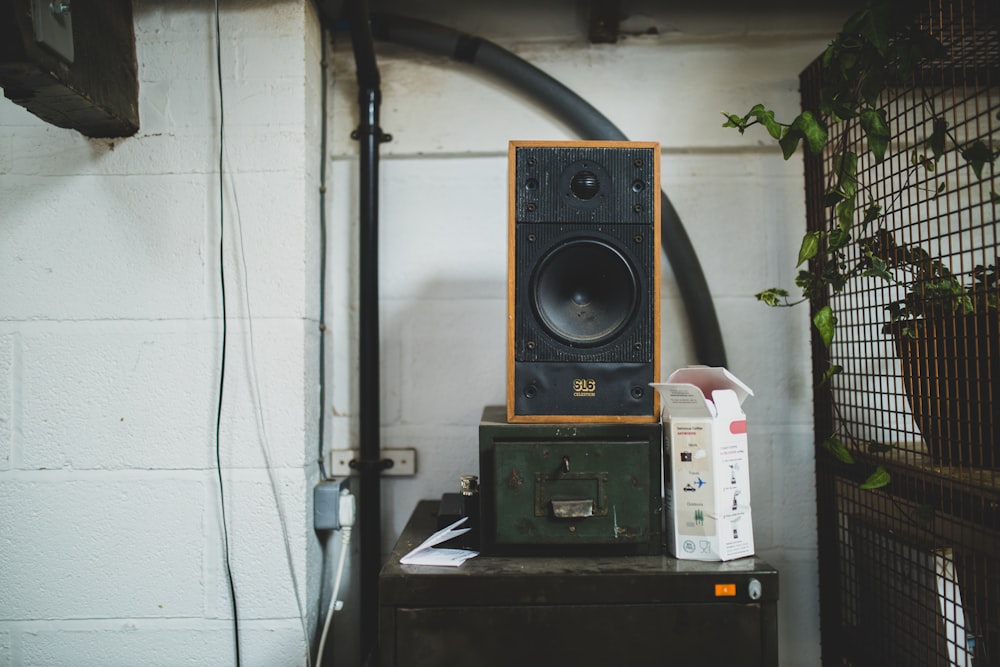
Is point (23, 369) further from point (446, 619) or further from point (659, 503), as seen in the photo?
point (659, 503)

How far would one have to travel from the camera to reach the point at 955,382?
106cm

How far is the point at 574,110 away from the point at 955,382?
96 cm

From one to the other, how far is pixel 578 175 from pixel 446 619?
745 millimetres

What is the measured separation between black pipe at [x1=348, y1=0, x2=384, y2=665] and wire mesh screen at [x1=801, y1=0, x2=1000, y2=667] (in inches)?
38.6

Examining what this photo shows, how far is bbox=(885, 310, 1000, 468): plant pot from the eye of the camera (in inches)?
39.1

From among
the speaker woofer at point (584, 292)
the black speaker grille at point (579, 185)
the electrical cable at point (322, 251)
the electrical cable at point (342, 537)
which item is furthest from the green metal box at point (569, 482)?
the electrical cable at point (322, 251)

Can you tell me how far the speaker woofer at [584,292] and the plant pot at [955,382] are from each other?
51 centimetres

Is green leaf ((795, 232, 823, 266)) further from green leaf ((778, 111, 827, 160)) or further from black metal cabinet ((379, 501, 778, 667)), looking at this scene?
black metal cabinet ((379, 501, 778, 667))

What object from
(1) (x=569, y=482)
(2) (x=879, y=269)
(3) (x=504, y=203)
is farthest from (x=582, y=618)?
(3) (x=504, y=203)

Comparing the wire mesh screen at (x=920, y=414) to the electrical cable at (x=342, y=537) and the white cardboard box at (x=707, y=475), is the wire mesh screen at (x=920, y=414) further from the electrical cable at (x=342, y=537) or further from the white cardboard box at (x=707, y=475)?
the electrical cable at (x=342, y=537)

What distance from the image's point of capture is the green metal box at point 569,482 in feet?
3.40

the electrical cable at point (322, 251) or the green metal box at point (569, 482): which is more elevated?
the electrical cable at point (322, 251)

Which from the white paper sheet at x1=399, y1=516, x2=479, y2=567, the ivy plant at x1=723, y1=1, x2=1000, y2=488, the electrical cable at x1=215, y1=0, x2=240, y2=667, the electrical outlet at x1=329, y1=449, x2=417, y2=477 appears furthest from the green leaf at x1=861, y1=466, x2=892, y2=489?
the electrical cable at x1=215, y1=0, x2=240, y2=667

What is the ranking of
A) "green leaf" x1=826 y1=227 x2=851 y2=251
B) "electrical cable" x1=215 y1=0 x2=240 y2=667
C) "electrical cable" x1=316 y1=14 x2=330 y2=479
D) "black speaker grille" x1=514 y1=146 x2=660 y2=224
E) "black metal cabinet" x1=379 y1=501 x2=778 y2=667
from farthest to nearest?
"electrical cable" x1=316 y1=14 x2=330 y2=479 < "electrical cable" x1=215 y1=0 x2=240 y2=667 < "green leaf" x1=826 y1=227 x2=851 y2=251 < "black speaker grille" x1=514 y1=146 x2=660 y2=224 < "black metal cabinet" x1=379 y1=501 x2=778 y2=667
